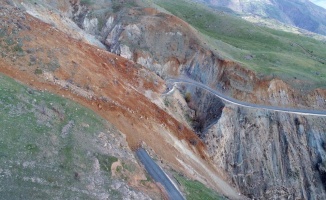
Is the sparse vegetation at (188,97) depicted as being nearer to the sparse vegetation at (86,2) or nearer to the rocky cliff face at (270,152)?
the rocky cliff face at (270,152)

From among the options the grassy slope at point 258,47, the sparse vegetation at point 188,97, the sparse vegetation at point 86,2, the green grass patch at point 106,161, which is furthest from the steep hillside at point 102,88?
the grassy slope at point 258,47

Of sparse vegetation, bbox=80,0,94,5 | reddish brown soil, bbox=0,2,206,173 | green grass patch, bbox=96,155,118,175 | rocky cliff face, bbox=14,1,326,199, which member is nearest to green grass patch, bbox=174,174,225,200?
reddish brown soil, bbox=0,2,206,173

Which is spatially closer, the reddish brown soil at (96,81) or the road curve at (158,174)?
the road curve at (158,174)

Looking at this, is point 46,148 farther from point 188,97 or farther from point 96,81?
point 188,97

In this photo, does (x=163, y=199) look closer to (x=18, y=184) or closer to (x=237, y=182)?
(x=18, y=184)

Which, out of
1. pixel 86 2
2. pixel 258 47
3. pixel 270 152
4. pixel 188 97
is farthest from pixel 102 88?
pixel 258 47

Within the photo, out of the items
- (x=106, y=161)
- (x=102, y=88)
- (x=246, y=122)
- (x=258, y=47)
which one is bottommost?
(x=246, y=122)
